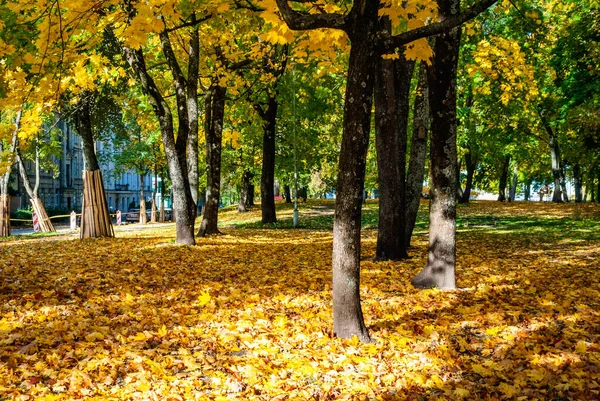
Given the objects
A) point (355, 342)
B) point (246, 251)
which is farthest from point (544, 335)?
point (246, 251)

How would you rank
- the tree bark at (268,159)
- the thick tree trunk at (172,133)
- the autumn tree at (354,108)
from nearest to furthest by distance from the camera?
the autumn tree at (354,108) < the thick tree trunk at (172,133) < the tree bark at (268,159)

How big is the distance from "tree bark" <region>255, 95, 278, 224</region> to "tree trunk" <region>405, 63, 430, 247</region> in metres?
11.7

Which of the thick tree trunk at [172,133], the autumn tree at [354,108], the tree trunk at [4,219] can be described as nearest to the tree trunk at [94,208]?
the thick tree trunk at [172,133]

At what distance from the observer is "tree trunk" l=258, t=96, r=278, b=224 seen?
22.7 meters

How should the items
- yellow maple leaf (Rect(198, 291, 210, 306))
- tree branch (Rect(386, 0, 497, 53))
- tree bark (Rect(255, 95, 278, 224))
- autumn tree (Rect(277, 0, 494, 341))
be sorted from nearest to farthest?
1. autumn tree (Rect(277, 0, 494, 341))
2. tree branch (Rect(386, 0, 497, 53))
3. yellow maple leaf (Rect(198, 291, 210, 306))
4. tree bark (Rect(255, 95, 278, 224))

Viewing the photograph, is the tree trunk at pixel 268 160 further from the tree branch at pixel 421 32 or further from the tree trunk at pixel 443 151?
the tree branch at pixel 421 32

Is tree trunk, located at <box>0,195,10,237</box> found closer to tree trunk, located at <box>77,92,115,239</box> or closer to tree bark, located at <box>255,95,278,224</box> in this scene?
tree trunk, located at <box>77,92,115,239</box>

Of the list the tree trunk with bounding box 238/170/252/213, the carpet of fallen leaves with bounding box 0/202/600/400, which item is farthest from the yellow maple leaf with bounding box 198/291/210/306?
the tree trunk with bounding box 238/170/252/213

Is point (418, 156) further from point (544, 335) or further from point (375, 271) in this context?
point (544, 335)

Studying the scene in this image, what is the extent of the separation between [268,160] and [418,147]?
494 inches

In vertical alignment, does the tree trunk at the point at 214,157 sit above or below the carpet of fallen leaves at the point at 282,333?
above

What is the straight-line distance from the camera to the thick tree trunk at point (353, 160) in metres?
4.88

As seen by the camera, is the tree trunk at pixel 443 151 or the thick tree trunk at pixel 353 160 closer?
the thick tree trunk at pixel 353 160

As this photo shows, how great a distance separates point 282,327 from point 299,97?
17.6m
